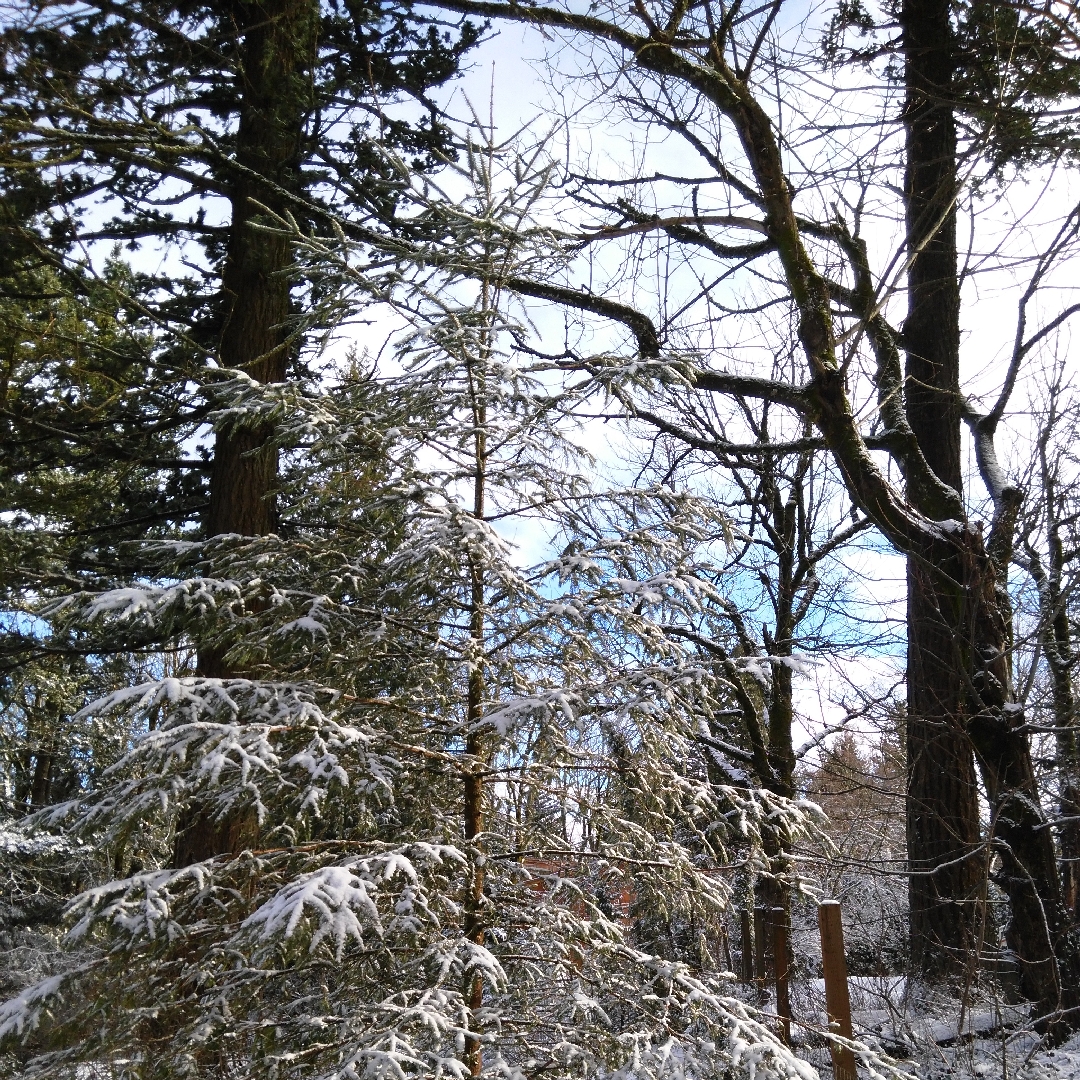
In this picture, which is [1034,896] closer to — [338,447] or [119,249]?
[338,447]

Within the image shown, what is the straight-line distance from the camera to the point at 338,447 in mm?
3865

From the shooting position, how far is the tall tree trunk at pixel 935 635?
6020mm

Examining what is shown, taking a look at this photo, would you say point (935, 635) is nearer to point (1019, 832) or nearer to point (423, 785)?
point (1019, 832)

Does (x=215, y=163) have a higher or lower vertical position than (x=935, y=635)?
higher

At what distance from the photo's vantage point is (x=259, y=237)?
5.88 metres

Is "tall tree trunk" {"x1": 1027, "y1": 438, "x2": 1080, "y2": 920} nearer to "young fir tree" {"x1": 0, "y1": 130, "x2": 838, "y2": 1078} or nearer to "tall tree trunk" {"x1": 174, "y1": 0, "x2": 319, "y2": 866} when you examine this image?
"young fir tree" {"x1": 0, "y1": 130, "x2": 838, "y2": 1078}

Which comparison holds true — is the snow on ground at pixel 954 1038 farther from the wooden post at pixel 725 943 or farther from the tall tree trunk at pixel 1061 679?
the tall tree trunk at pixel 1061 679

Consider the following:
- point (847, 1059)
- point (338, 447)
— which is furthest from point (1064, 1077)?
point (338, 447)

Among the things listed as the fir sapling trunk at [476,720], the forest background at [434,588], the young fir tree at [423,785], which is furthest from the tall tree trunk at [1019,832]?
the fir sapling trunk at [476,720]

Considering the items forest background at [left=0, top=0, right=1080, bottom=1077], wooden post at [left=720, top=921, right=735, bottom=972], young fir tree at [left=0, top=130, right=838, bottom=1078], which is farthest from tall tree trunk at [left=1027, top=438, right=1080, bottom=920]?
young fir tree at [left=0, top=130, right=838, bottom=1078]

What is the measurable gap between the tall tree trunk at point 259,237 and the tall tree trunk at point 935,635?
422 cm

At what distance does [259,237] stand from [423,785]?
4.19 metres

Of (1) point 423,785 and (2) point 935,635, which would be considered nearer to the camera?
(1) point 423,785

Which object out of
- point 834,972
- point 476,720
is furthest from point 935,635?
point 476,720
